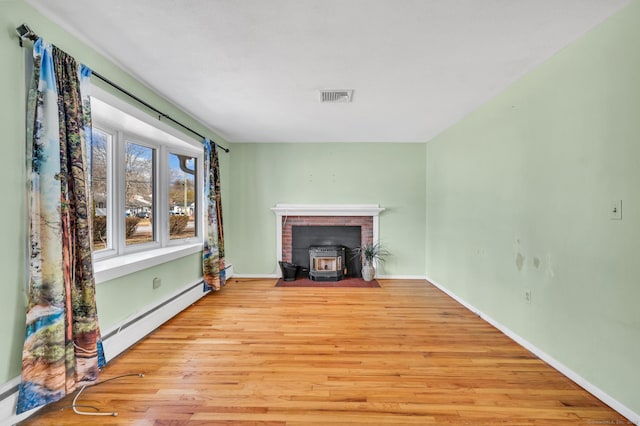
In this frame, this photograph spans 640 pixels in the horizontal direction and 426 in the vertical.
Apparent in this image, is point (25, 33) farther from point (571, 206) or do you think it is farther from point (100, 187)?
point (571, 206)

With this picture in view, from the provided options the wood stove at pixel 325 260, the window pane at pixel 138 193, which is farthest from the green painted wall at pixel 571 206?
the window pane at pixel 138 193

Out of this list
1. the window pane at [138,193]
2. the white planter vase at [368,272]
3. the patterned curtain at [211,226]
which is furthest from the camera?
the white planter vase at [368,272]

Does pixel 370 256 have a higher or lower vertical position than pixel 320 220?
lower

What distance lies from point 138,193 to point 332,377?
2.72 m

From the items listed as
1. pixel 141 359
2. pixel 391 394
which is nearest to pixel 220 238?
pixel 141 359

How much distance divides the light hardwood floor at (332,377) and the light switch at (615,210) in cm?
113

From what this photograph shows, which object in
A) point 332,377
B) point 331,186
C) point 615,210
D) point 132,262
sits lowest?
point 332,377

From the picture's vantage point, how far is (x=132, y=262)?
2.28 m

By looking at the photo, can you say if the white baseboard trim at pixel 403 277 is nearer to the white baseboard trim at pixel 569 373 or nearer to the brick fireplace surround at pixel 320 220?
the brick fireplace surround at pixel 320 220

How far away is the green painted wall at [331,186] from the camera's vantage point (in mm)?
4395

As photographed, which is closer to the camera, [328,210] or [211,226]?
[211,226]

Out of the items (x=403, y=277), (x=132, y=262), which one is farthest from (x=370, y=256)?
(x=132, y=262)

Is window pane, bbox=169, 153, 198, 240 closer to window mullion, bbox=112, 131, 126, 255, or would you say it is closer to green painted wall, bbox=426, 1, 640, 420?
window mullion, bbox=112, 131, 126, 255

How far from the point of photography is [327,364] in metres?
1.98
